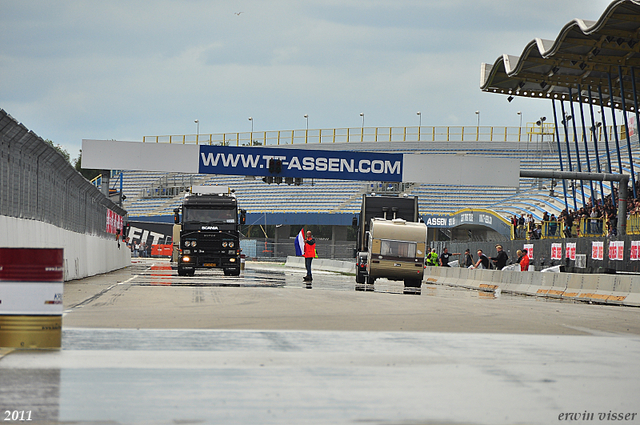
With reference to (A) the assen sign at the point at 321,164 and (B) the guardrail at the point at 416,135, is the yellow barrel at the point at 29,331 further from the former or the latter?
(B) the guardrail at the point at 416,135

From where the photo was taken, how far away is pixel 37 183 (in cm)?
2008

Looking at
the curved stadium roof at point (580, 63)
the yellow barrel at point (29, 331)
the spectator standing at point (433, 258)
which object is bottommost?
the yellow barrel at point (29, 331)

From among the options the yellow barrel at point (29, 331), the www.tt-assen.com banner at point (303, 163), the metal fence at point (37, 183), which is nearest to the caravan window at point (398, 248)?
the www.tt-assen.com banner at point (303, 163)

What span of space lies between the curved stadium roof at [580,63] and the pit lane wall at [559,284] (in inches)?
523

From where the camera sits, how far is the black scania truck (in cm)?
2953

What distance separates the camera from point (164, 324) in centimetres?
1098

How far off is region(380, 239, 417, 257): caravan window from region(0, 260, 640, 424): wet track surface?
15441mm

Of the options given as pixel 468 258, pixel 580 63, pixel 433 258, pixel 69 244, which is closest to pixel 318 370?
pixel 69 244

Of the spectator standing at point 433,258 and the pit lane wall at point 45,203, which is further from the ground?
the pit lane wall at point 45,203

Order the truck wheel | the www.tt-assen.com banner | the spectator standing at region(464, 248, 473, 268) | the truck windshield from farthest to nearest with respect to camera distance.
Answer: the spectator standing at region(464, 248, 473, 268)
the www.tt-assen.com banner
the truck wheel
the truck windshield

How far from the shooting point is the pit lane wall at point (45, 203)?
16.8 metres

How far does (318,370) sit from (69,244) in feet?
62.2

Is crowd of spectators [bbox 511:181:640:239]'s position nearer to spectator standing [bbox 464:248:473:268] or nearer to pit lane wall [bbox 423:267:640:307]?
spectator standing [bbox 464:248:473:268]

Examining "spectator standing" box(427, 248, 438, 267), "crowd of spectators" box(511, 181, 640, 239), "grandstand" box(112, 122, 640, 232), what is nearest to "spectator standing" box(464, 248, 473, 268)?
"spectator standing" box(427, 248, 438, 267)
